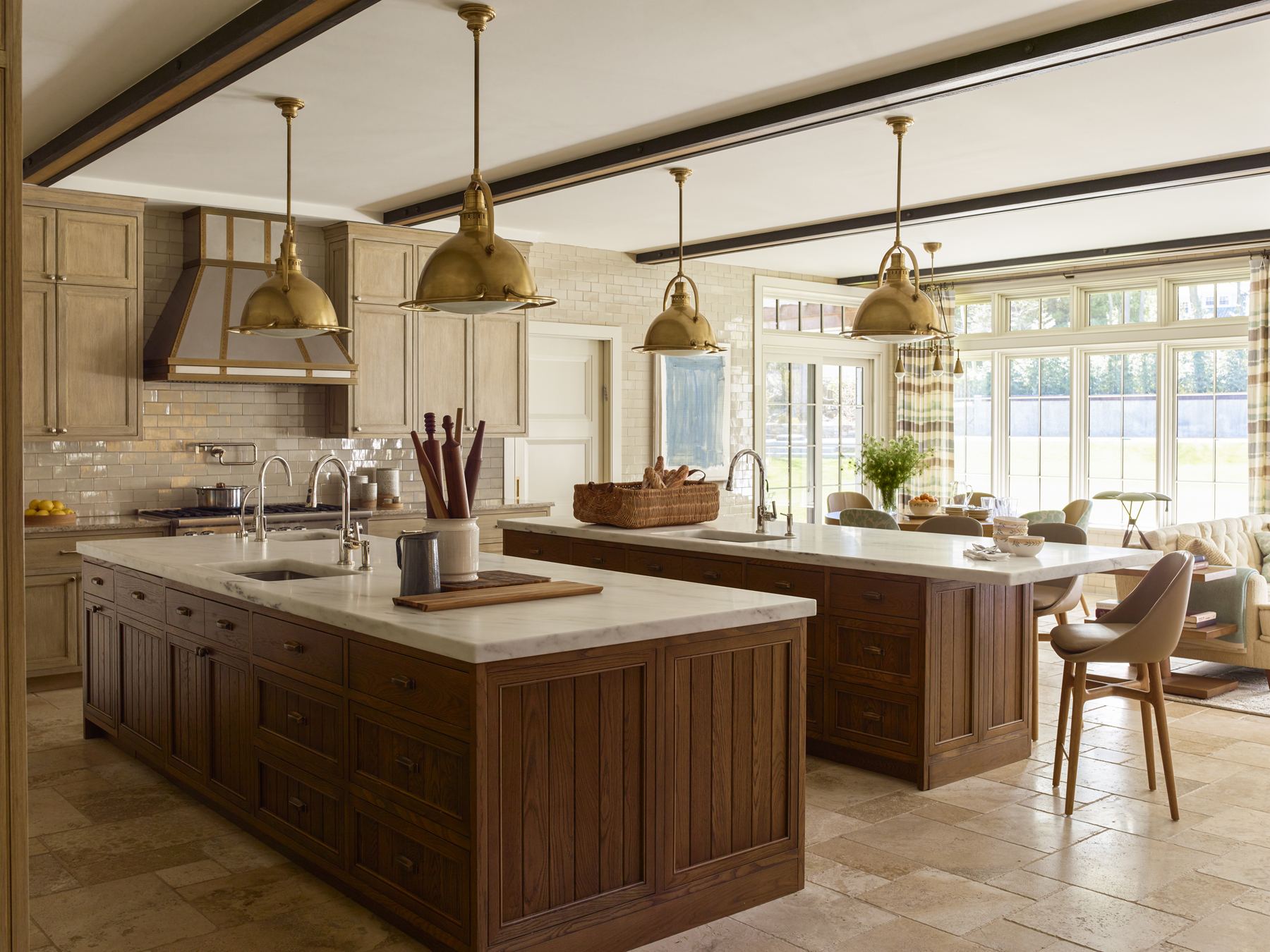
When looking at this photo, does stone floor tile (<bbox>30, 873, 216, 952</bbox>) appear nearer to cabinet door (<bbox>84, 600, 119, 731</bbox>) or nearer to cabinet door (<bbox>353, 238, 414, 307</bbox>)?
cabinet door (<bbox>84, 600, 119, 731</bbox>)

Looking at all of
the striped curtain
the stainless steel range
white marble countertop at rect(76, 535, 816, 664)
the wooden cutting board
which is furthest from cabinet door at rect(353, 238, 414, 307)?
the striped curtain

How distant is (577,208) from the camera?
702 centimetres

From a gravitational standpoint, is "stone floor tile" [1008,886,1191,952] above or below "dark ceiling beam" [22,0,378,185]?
below

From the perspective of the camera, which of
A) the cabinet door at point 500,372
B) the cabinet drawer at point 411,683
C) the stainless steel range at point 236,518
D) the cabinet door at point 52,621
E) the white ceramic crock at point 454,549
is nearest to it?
the cabinet drawer at point 411,683

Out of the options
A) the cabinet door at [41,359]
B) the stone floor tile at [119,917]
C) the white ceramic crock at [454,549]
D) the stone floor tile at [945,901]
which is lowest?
the stone floor tile at [119,917]

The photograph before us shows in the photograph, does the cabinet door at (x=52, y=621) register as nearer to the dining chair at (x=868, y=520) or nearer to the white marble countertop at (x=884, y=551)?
the white marble countertop at (x=884, y=551)

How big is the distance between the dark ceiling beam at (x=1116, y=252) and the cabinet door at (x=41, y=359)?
680 cm

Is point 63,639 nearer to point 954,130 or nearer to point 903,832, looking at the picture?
point 903,832

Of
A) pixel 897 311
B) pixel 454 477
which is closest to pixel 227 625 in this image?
pixel 454 477

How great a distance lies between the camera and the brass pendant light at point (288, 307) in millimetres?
4402

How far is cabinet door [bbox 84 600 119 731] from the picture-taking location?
472 centimetres

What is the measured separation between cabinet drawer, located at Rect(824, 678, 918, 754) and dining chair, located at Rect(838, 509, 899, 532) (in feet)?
5.55

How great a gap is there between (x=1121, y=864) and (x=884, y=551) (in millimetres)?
1500

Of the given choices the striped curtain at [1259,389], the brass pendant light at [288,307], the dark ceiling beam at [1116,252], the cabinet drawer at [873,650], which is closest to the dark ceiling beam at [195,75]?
the brass pendant light at [288,307]
